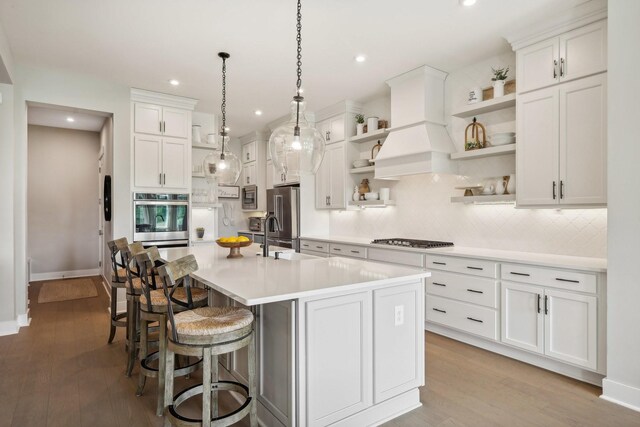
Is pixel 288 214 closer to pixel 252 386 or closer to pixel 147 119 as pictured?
pixel 147 119

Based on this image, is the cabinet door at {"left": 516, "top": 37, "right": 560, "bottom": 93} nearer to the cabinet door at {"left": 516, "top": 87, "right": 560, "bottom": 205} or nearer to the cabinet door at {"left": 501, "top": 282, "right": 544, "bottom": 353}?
the cabinet door at {"left": 516, "top": 87, "right": 560, "bottom": 205}

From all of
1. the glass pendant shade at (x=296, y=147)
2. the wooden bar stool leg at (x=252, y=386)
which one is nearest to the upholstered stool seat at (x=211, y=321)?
the wooden bar stool leg at (x=252, y=386)

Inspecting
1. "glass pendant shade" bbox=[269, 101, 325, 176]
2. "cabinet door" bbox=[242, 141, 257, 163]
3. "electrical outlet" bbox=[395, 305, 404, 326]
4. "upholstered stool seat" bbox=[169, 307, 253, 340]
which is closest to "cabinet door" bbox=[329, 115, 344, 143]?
"cabinet door" bbox=[242, 141, 257, 163]

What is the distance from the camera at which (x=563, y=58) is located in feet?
10.0

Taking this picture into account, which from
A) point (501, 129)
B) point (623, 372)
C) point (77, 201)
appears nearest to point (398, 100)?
point (501, 129)

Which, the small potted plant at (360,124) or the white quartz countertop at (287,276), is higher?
the small potted plant at (360,124)

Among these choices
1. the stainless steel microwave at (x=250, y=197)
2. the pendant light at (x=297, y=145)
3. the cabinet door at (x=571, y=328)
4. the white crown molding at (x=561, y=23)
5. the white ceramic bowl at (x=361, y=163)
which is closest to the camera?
the pendant light at (x=297, y=145)

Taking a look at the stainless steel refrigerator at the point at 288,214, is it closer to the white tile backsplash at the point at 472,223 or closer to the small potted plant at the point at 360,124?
the white tile backsplash at the point at 472,223

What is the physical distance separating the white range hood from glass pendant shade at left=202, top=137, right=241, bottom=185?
185 centimetres

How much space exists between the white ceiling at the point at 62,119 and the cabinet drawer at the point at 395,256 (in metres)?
4.61

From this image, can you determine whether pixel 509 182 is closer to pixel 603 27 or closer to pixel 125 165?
pixel 603 27

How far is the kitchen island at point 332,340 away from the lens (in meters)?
1.91

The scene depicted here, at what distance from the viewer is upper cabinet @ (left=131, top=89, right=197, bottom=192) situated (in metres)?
4.83

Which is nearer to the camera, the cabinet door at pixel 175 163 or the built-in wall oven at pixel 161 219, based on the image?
the built-in wall oven at pixel 161 219
